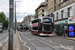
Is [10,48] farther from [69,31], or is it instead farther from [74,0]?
[74,0]

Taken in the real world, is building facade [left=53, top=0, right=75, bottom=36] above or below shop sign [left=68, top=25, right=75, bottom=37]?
above

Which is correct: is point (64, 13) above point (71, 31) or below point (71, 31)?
above

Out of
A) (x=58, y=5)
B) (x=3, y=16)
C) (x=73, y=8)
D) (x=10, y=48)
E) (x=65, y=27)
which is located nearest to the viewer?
(x=10, y=48)

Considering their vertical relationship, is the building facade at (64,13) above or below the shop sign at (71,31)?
above

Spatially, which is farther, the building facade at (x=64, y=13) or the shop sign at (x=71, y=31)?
the building facade at (x=64, y=13)

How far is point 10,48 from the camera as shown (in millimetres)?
9000

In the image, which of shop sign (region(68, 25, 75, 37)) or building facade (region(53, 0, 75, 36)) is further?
building facade (region(53, 0, 75, 36))

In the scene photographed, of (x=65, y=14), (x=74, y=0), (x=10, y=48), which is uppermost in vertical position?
(x=74, y=0)

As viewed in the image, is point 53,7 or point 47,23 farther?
point 53,7

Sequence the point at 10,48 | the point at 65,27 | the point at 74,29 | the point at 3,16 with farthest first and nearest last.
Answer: the point at 3,16 → the point at 65,27 → the point at 74,29 → the point at 10,48

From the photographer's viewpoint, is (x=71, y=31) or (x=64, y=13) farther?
(x=64, y=13)

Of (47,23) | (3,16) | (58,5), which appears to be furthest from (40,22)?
(3,16)

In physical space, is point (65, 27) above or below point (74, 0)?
below

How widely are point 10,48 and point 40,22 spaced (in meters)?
19.9
